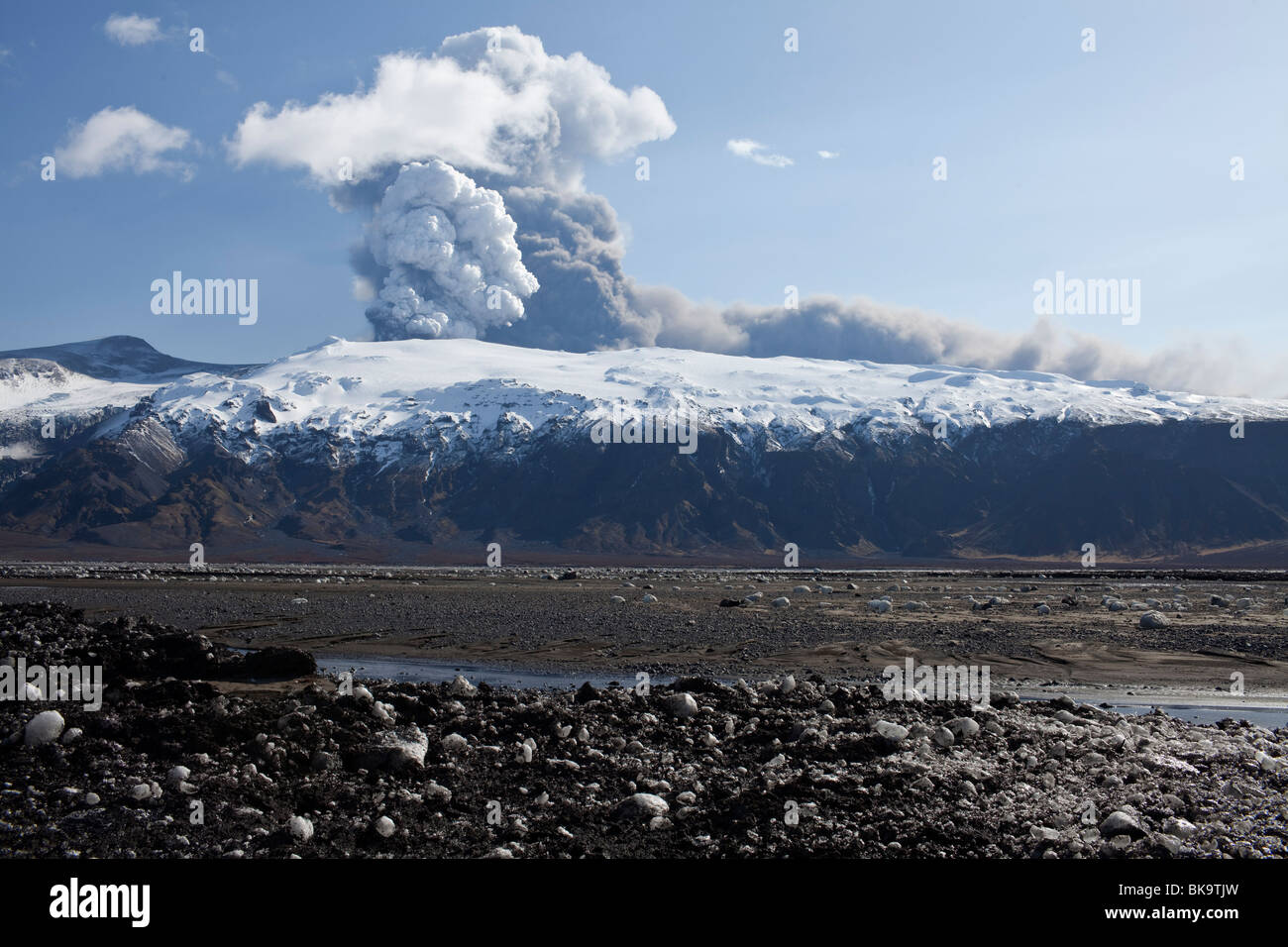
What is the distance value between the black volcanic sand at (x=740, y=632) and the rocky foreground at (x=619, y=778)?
8.14m

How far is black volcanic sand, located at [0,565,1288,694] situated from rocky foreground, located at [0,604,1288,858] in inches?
321

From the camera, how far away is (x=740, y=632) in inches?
1289

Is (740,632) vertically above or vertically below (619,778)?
below

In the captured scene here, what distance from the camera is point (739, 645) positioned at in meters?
29.2

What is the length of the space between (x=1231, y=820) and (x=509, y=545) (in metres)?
183

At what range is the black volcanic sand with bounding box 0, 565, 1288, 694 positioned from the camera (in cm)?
2583

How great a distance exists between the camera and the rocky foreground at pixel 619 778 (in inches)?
413

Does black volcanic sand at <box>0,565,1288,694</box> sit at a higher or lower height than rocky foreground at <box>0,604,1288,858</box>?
lower

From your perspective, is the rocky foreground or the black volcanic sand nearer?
the rocky foreground

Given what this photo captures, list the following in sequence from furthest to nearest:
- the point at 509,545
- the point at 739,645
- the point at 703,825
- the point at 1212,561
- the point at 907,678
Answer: the point at 509,545
the point at 1212,561
the point at 739,645
the point at 907,678
the point at 703,825

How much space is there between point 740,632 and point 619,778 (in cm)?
2028

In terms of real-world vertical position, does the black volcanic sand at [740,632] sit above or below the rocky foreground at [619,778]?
below
